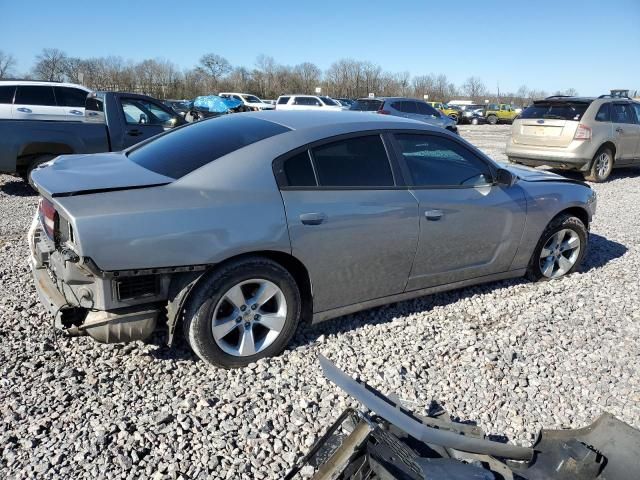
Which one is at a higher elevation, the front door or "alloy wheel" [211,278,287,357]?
the front door

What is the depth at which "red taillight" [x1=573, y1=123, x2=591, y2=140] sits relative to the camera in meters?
9.59

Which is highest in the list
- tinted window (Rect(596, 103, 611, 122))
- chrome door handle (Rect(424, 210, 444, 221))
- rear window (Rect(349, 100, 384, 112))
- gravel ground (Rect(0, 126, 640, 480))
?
rear window (Rect(349, 100, 384, 112))

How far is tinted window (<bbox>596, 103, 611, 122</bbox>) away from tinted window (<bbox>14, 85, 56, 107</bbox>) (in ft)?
40.6

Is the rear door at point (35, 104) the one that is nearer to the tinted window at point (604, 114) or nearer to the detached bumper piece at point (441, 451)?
the detached bumper piece at point (441, 451)

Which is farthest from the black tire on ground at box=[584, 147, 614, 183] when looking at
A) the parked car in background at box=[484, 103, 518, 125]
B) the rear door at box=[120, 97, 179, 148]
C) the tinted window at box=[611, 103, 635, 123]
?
the parked car in background at box=[484, 103, 518, 125]

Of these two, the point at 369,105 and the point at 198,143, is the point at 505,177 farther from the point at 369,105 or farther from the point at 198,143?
the point at 369,105

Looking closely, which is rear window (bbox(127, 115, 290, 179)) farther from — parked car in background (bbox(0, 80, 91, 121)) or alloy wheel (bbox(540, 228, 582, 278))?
parked car in background (bbox(0, 80, 91, 121))

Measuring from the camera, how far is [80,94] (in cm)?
1177

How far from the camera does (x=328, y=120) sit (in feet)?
11.2

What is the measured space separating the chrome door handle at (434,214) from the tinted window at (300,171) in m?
0.91

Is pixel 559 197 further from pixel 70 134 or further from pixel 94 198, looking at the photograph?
pixel 70 134

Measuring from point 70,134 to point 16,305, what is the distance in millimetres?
4589

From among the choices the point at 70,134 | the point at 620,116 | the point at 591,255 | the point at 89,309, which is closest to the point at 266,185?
the point at 89,309

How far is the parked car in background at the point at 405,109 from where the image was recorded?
18.5 m
